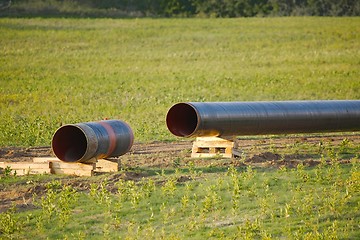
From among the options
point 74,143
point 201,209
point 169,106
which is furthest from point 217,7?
point 201,209

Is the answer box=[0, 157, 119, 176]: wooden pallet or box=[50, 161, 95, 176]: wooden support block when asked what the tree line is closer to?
box=[0, 157, 119, 176]: wooden pallet

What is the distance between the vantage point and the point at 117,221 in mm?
14930

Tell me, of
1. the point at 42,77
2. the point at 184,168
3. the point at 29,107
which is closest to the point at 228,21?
the point at 42,77

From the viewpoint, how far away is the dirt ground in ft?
57.0

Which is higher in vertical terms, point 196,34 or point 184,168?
point 196,34

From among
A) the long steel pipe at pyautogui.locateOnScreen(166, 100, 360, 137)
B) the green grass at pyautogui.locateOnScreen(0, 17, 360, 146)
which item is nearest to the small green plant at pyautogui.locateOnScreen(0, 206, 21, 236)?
the long steel pipe at pyautogui.locateOnScreen(166, 100, 360, 137)

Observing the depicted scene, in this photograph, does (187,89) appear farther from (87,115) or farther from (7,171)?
(7,171)

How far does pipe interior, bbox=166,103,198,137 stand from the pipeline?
1.87m

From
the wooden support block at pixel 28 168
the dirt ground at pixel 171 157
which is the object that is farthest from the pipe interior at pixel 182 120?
the wooden support block at pixel 28 168

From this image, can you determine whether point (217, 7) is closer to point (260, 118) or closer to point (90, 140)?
point (260, 118)

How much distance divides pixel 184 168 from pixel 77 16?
42.2m

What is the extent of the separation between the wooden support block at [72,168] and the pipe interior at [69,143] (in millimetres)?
301

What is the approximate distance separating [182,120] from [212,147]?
133 cm

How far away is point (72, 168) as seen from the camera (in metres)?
18.7
